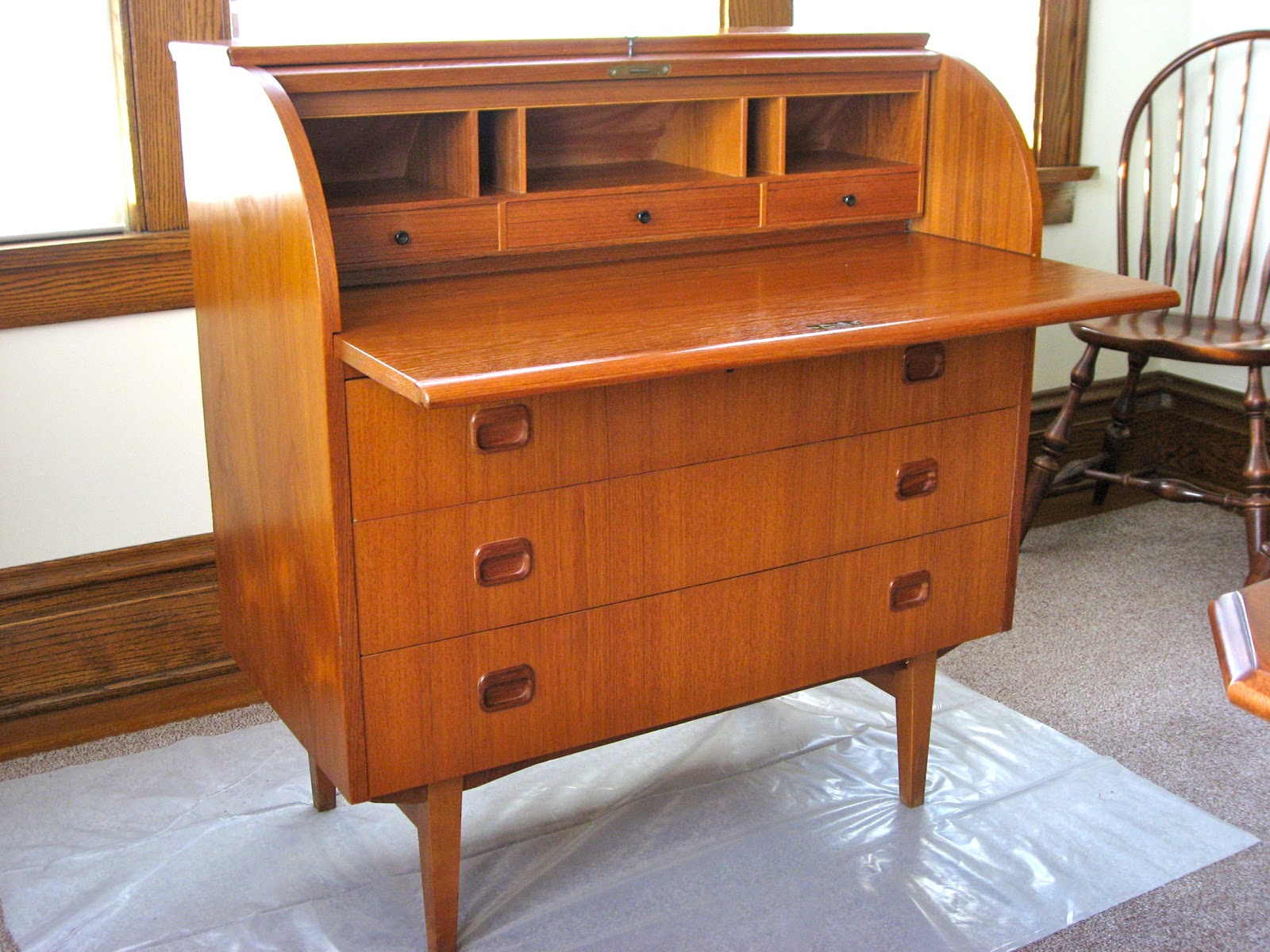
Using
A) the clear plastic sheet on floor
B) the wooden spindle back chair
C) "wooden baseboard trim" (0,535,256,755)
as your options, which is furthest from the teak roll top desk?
the wooden spindle back chair

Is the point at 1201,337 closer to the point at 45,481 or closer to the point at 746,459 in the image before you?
the point at 746,459

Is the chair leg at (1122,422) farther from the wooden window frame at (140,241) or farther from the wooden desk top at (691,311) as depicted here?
the wooden window frame at (140,241)

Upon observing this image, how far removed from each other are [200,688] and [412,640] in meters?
1.03

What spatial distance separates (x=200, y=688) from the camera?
8.13 feet

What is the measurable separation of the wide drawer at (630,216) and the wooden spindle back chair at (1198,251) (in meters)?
1.16

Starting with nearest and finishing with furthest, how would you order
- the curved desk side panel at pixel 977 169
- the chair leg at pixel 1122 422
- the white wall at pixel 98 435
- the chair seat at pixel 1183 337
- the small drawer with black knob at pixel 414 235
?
the small drawer with black knob at pixel 414 235
the curved desk side panel at pixel 977 169
the white wall at pixel 98 435
the chair seat at pixel 1183 337
the chair leg at pixel 1122 422

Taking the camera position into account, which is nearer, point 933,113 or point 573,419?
point 573,419

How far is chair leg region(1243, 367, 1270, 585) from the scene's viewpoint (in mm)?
2756

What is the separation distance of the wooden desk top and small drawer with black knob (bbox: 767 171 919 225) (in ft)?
0.18

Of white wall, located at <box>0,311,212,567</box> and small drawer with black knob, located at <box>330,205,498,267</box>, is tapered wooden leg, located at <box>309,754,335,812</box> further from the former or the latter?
small drawer with black knob, located at <box>330,205,498,267</box>

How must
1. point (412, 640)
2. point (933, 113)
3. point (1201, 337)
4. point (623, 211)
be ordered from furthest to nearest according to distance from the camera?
1. point (1201, 337)
2. point (933, 113)
3. point (623, 211)
4. point (412, 640)

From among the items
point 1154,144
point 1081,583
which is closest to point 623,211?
point 1081,583

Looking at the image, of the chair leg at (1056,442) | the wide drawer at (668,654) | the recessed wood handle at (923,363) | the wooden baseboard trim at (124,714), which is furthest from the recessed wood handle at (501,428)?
the chair leg at (1056,442)

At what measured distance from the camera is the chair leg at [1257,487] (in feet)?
9.04
